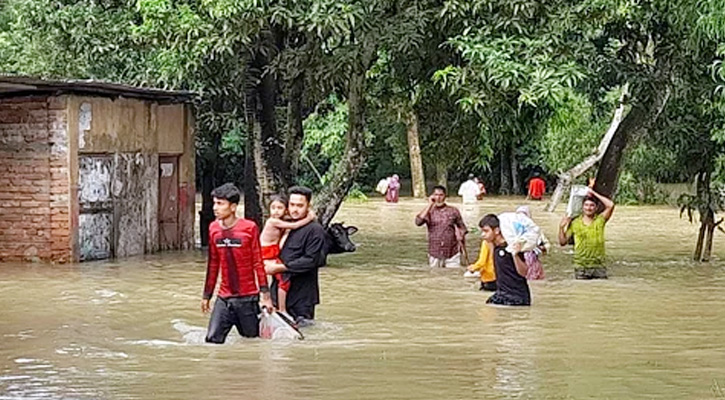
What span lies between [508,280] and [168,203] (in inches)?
401

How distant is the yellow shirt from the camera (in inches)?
604

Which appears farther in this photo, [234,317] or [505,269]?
[505,269]

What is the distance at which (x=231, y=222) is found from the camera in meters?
10.6

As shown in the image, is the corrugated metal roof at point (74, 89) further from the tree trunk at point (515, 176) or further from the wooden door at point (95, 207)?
the tree trunk at point (515, 176)

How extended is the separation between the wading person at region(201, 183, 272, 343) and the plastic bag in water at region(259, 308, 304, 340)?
323mm

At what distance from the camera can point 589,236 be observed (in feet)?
56.4

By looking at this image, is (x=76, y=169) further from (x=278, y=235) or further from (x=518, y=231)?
(x=278, y=235)

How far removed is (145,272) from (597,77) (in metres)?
7.98

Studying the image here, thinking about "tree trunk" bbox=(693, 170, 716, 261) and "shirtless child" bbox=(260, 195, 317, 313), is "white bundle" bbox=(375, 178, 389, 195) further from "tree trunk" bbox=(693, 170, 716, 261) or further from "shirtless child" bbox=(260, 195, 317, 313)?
"shirtless child" bbox=(260, 195, 317, 313)

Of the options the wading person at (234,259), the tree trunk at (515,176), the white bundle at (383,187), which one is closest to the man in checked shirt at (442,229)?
the wading person at (234,259)

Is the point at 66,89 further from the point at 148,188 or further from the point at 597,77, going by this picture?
the point at 597,77

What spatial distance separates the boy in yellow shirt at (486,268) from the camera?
15.4 m

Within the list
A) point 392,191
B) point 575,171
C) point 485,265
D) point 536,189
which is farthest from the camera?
point 536,189

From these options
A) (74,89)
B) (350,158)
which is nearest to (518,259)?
(350,158)
